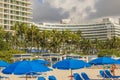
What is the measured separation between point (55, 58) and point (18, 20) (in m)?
60.2

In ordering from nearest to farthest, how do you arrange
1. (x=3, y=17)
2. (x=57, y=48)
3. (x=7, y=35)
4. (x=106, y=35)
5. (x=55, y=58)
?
(x=55, y=58), (x=7, y=35), (x=57, y=48), (x=3, y=17), (x=106, y=35)

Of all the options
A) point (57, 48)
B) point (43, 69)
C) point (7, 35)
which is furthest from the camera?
point (57, 48)

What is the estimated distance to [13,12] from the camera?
376 feet

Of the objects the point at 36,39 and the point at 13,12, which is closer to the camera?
the point at 36,39

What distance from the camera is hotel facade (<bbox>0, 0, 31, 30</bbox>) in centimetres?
11012

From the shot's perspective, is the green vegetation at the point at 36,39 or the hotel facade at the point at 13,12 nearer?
the green vegetation at the point at 36,39

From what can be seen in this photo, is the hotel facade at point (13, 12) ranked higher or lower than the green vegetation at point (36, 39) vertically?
higher

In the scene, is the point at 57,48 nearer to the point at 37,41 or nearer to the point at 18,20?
the point at 37,41

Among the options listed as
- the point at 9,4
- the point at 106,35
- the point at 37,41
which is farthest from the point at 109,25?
the point at 37,41

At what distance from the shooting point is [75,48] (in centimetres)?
11944

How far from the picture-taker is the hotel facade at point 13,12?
110 m

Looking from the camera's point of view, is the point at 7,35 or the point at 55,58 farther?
the point at 7,35

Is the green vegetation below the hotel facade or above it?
below

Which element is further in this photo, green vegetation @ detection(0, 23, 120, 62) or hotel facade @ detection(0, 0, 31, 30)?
hotel facade @ detection(0, 0, 31, 30)
